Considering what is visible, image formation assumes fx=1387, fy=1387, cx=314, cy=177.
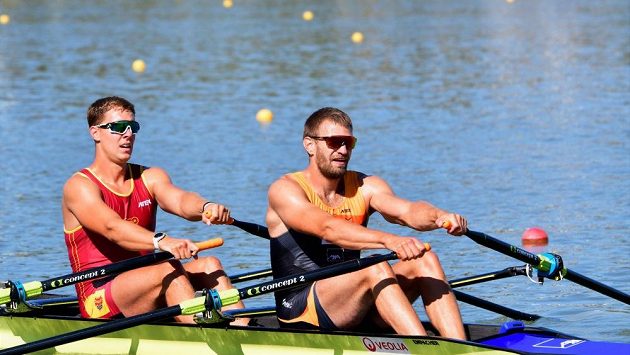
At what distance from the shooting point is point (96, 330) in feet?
23.6

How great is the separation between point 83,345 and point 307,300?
146 centimetres

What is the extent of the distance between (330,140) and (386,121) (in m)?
11.3

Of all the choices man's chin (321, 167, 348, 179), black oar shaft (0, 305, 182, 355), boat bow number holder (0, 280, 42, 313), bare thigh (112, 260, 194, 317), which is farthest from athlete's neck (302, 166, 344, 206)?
boat bow number holder (0, 280, 42, 313)

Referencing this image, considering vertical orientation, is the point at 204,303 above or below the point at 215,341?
above

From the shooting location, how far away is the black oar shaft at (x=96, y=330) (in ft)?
23.5

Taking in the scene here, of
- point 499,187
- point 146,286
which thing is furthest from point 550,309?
point 499,187

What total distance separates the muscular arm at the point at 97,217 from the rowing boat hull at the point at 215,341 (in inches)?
19.2

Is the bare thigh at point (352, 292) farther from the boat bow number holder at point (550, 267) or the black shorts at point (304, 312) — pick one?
the boat bow number holder at point (550, 267)

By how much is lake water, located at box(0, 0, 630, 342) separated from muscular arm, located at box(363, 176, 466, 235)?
1.89 meters

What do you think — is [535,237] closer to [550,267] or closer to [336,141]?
[550,267]

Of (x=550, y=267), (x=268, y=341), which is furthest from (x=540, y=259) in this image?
(x=268, y=341)

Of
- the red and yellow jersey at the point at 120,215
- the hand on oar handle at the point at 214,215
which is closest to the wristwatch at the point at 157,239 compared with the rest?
the hand on oar handle at the point at 214,215

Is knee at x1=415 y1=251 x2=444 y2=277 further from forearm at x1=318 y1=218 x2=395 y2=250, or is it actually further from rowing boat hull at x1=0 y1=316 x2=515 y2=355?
rowing boat hull at x1=0 y1=316 x2=515 y2=355

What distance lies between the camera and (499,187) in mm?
14164
